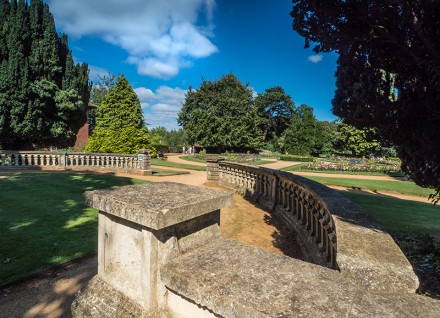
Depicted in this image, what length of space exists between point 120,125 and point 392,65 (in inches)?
947

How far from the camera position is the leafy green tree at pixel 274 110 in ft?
216

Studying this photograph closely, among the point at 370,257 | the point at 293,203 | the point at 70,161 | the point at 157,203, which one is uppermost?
the point at 157,203

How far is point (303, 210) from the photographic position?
5594 millimetres

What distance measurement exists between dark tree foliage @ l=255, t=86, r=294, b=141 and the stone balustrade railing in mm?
52674

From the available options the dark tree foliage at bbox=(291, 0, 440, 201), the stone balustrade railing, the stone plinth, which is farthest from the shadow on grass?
the stone balustrade railing

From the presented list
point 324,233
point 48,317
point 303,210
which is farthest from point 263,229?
point 48,317

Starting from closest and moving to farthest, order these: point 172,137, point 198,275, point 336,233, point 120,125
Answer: point 198,275
point 336,233
point 120,125
point 172,137

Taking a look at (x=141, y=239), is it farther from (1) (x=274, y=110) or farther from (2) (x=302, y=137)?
(1) (x=274, y=110)

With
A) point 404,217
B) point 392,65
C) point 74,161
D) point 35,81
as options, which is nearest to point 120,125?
point 35,81

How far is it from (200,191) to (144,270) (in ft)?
2.69

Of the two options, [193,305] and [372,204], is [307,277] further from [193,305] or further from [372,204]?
[372,204]

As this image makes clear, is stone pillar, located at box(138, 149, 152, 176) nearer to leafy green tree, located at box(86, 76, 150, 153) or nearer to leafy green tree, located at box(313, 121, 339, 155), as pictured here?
leafy green tree, located at box(86, 76, 150, 153)

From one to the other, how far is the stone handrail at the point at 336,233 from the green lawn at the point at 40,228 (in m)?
3.97

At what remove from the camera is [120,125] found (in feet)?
80.0
